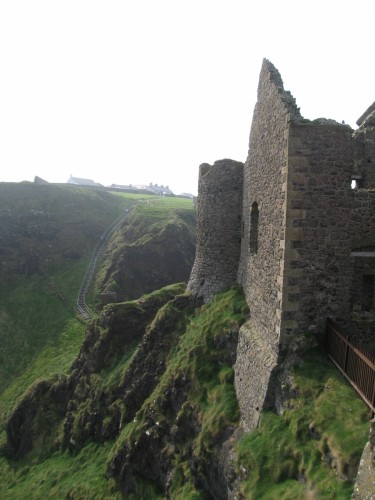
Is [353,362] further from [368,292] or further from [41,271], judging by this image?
[41,271]

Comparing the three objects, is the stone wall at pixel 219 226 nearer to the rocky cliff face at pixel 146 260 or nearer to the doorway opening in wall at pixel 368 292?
the doorway opening in wall at pixel 368 292

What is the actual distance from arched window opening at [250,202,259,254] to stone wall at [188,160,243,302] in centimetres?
373

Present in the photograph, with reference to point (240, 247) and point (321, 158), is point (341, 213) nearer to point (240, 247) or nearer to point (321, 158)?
point (321, 158)

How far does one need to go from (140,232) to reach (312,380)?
51456mm

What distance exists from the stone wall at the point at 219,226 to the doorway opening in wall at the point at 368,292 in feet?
26.7

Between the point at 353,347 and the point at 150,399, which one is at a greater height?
the point at 353,347

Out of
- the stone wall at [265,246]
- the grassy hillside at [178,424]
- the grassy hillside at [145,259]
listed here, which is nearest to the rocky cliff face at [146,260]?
the grassy hillside at [145,259]

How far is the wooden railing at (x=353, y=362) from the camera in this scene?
8.74 m

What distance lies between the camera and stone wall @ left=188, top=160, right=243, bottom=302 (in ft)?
64.7

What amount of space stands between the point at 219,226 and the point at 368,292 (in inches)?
370

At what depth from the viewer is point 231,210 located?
19.9 metres

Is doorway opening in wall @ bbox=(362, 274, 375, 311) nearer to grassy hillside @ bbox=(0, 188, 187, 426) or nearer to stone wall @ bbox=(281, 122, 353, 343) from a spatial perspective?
stone wall @ bbox=(281, 122, 353, 343)

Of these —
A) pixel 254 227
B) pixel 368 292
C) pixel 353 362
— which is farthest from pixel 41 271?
pixel 353 362

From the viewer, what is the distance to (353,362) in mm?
9586
